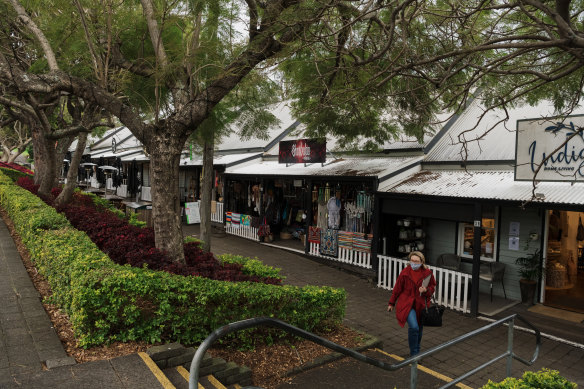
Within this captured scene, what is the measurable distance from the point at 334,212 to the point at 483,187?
4.53m

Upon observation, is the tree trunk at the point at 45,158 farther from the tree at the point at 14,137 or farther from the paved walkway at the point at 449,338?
the tree at the point at 14,137

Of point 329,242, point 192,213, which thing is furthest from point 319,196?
point 192,213

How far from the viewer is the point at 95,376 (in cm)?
358

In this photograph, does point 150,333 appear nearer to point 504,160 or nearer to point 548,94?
point 548,94

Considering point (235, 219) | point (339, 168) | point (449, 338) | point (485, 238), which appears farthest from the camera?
point (235, 219)

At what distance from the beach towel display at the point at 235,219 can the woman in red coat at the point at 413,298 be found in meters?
11.3

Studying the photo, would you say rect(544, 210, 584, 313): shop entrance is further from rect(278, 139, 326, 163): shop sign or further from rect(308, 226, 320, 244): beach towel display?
rect(278, 139, 326, 163): shop sign

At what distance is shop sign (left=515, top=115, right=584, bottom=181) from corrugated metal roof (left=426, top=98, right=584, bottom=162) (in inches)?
48.5

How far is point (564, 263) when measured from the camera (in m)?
10.8

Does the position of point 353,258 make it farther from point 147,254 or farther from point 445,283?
point 147,254

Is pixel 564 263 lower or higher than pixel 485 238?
lower

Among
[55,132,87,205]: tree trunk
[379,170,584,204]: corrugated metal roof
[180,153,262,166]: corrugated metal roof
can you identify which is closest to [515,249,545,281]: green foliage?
[379,170,584,204]: corrugated metal roof

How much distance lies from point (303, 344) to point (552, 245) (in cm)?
808

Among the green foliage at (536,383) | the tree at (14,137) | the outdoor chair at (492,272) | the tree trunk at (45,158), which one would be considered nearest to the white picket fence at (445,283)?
the outdoor chair at (492,272)
